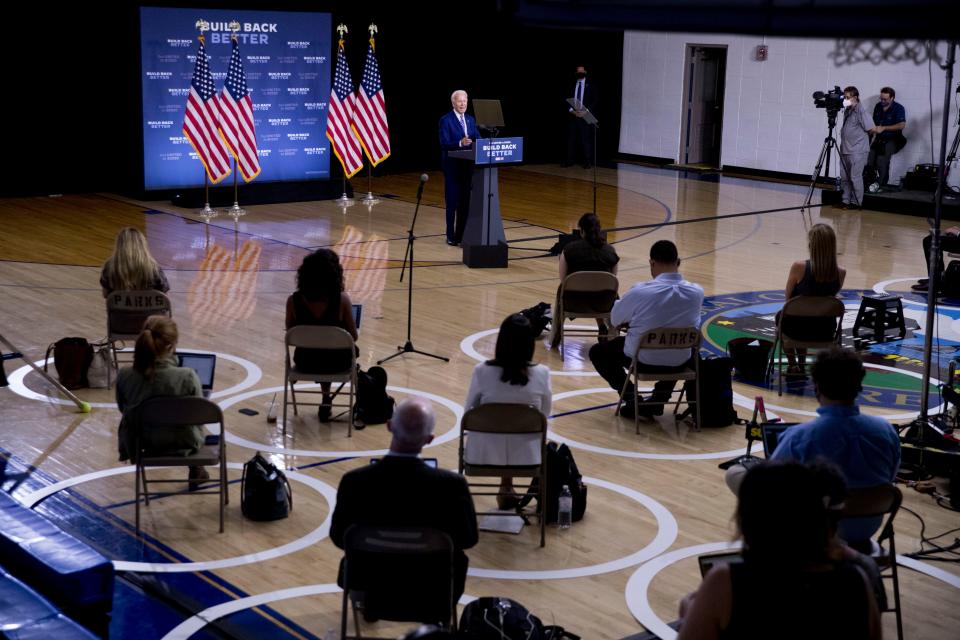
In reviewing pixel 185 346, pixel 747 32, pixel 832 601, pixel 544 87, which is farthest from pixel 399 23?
pixel 747 32

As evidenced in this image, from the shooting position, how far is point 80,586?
15.8ft

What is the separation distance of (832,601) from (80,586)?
10.9ft

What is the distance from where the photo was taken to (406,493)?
4.21 m

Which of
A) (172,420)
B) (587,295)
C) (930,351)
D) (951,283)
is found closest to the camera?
(172,420)

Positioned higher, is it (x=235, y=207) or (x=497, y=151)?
(x=497, y=151)

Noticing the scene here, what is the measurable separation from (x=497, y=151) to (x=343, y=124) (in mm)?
5304

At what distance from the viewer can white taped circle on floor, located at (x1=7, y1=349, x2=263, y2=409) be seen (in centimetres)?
814

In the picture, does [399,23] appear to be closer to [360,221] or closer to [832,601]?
[360,221]

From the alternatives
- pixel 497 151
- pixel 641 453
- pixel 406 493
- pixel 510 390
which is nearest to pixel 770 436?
pixel 510 390

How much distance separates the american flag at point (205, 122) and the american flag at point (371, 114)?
222cm

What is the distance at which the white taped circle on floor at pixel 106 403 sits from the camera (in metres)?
8.14

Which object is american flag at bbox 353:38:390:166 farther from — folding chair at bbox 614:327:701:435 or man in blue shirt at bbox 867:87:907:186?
folding chair at bbox 614:327:701:435

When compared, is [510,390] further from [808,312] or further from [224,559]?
[808,312]

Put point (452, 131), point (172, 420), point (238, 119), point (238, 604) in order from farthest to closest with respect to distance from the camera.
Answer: point (238, 119)
point (452, 131)
point (172, 420)
point (238, 604)
